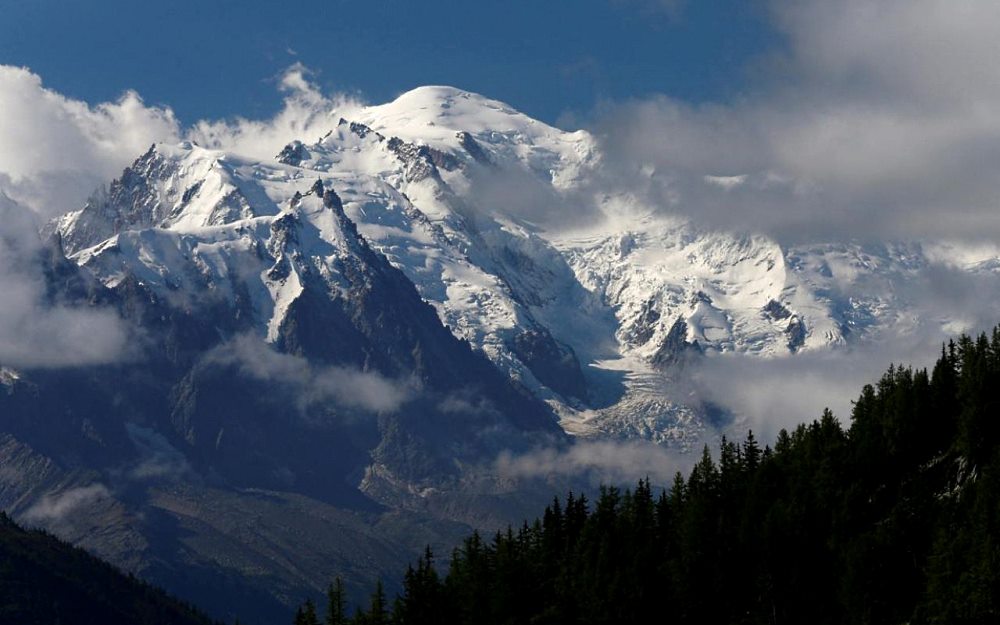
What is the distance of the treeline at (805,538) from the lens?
15762 cm

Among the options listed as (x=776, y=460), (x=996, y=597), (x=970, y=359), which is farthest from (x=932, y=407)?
(x=996, y=597)

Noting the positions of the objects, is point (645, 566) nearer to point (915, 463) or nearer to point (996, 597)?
point (915, 463)

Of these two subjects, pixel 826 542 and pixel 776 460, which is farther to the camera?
pixel 776 460

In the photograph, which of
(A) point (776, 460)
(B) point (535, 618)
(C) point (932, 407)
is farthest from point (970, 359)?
(B) point (535, 618)

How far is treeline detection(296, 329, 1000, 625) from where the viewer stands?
6206 inches

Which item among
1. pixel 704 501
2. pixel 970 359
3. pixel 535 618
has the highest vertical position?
pixel 970 359

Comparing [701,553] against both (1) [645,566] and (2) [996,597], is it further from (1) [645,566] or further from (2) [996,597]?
(2) [996,597]

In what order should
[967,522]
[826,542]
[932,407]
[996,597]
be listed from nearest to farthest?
[996,597], [967,522], [826,542], [932,407]

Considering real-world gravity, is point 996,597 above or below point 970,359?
below

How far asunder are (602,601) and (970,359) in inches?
1759

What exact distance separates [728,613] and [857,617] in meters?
18.3

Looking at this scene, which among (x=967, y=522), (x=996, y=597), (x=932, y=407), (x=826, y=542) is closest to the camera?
(x=996, y=597)

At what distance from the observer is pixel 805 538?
17188cm

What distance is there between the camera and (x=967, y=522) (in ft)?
506
